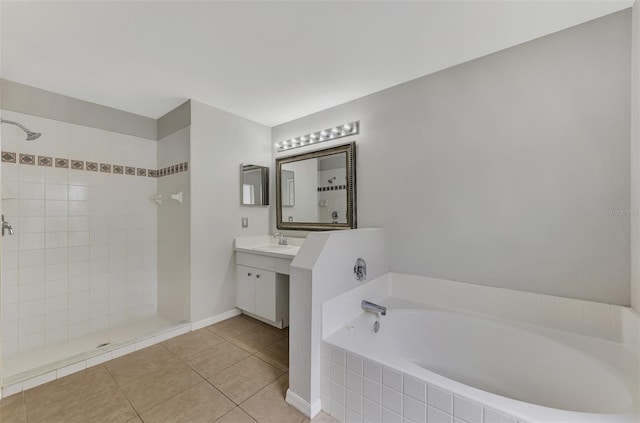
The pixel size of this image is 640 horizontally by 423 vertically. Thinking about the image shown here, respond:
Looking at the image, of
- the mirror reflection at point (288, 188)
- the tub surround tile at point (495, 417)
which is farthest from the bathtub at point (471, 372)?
the mirror reflection at point (288, 188)

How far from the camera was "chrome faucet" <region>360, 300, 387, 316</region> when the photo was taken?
169 centimetres

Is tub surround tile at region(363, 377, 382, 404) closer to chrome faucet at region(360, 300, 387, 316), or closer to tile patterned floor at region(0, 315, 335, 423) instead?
tile patterned floor at region(0, 315, 335, 423)

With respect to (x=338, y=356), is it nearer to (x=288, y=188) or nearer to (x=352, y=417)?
(x=352, y=417)

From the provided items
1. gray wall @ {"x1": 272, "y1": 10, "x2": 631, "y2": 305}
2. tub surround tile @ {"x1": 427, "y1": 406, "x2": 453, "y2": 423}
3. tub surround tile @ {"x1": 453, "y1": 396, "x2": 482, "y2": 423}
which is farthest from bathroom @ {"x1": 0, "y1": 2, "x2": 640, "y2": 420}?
tub surround tile @ {"x1": 453, "y1": 396, "x2": 482, "y2": 423}

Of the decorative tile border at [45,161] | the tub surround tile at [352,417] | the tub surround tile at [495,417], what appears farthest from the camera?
the decorative tile border at [45,161]

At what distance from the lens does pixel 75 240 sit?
2334 millimetres

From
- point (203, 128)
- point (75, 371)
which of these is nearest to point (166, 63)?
point (203, 128)

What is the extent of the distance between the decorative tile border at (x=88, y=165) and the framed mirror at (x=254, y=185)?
62cm

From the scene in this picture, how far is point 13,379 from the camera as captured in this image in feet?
5.26

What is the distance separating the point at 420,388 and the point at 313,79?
2.19m

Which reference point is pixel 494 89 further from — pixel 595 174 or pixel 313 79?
pixel 313 79

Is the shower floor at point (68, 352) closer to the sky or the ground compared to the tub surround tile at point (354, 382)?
closer to the ground

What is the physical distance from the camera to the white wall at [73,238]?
205cm

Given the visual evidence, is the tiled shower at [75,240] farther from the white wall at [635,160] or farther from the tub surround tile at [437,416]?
the white wall at [635,160]
